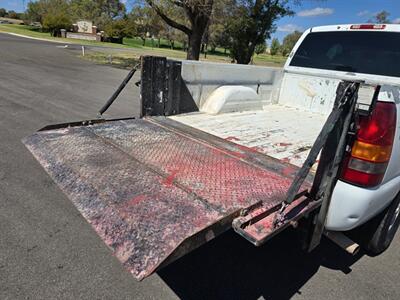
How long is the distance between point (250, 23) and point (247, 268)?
18.8 m

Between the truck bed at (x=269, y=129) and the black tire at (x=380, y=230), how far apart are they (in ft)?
2.71

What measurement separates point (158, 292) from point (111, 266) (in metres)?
0.47

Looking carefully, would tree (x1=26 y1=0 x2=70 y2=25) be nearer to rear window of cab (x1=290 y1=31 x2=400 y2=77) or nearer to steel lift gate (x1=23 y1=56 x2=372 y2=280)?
rear window of cab (x1=290 y1=31 x2=400 y2=77)

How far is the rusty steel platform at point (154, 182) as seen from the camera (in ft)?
5.07

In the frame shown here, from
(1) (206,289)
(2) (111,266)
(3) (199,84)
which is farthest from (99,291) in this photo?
(3) (199,84)

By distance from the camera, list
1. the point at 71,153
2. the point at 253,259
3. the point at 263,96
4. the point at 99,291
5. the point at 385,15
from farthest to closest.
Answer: the point at 385,15, the point at 263,96, the point at 253,259, the point at 71,153, the point at 99,291

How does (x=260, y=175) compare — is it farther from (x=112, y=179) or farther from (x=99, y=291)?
(x=99, y=291)

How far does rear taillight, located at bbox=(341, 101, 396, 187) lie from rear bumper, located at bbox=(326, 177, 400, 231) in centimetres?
6

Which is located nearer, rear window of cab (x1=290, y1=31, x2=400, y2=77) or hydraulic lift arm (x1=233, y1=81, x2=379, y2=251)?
hydraulic lift arm (x1=233, y1=81, x2=379, y2=251)

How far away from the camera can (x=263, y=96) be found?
467cm

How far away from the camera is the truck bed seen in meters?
2.78

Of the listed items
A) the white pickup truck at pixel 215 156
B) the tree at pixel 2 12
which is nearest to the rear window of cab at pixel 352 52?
the white pickup truck at pixel 215 156

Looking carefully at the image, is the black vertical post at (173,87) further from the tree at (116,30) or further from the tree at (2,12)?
the tree at (2,12)

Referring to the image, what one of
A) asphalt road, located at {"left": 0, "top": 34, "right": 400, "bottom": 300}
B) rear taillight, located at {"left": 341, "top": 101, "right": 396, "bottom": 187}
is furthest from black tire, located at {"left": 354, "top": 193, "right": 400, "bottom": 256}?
rear taillight, located at {"left": 341, "top": 101, "right": 396, "bottom": 187}
